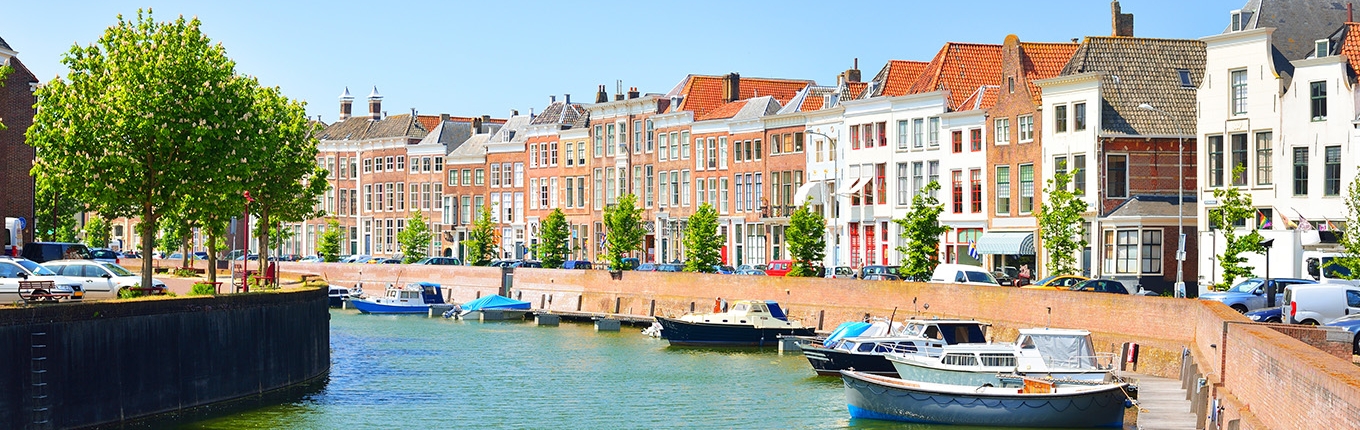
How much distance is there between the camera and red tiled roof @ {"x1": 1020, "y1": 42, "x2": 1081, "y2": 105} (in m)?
75.6

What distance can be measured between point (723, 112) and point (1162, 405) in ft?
210

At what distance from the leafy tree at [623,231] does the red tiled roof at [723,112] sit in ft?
26.9

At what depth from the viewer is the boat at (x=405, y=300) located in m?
94.8

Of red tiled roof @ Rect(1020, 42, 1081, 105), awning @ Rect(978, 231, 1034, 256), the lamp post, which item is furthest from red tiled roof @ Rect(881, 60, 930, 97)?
awning @ Rect(978, 231, 1034, 256)

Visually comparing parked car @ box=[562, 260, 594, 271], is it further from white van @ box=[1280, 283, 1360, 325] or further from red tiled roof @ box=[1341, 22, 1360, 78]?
white van @ box=[1280, 283, 1360, 325]

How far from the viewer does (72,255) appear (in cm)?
7006

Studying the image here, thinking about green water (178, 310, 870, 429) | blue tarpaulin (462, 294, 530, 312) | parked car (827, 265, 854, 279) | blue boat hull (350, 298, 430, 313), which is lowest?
green water (178, 310, 870, 429)

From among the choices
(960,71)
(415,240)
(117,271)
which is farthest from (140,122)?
(415,240)

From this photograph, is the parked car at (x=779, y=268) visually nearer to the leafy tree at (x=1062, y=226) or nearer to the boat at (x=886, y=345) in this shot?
the leafy tree at (x=1062, y=226)

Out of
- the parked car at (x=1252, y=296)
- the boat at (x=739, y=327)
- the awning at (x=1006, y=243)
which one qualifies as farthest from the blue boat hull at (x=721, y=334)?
the parked car at (x=1252, y=296)

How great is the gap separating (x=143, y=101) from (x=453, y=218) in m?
82.8

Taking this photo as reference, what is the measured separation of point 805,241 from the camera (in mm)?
75938

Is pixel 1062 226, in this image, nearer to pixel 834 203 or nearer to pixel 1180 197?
pixel 1180 197

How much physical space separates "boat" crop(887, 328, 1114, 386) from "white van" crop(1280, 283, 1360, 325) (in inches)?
204
